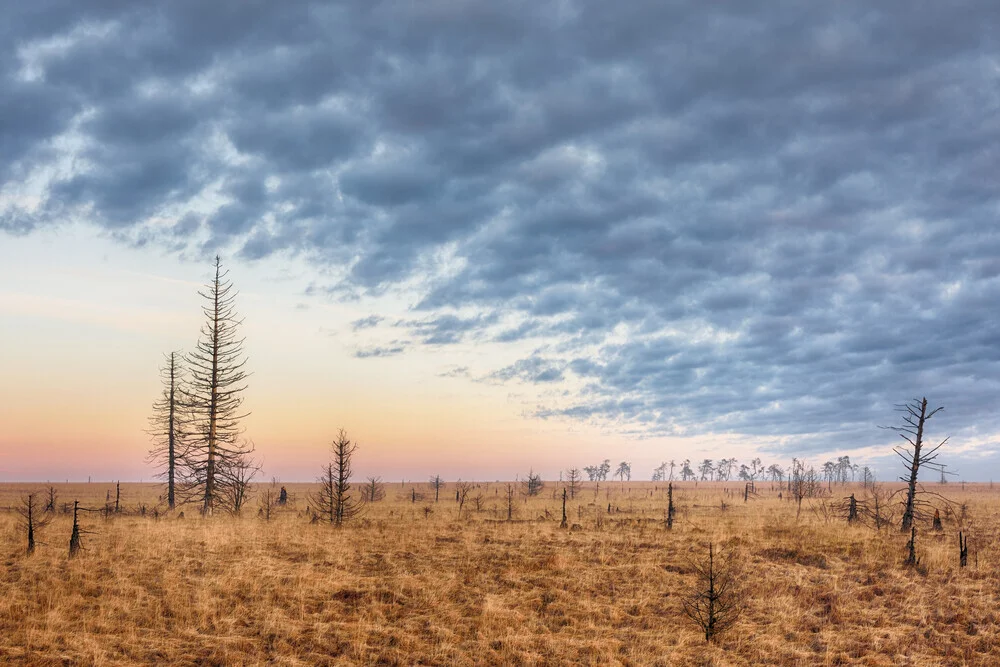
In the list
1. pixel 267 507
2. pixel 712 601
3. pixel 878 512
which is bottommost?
pixel 267 507

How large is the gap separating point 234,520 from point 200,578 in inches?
555

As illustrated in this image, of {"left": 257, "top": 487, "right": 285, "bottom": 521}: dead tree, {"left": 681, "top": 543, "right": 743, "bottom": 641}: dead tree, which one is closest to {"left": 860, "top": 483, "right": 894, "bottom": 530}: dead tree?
{"left": 681, "top": 543, "right": 743, "bottom": 641}: dead tree

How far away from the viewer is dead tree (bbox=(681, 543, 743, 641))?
14.9 meters

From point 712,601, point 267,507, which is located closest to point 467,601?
point 712,601

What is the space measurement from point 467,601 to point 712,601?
5.94 meters

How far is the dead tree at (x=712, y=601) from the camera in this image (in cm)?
1485

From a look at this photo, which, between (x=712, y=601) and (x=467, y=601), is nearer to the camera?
(x=712, y=601)

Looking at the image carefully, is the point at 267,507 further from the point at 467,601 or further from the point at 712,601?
the point at 712,601

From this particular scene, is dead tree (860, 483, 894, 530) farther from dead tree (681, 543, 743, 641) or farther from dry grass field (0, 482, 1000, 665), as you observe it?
dead tree (681, 543, 743, 641)

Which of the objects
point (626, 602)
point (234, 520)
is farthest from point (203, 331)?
point (626, 602)

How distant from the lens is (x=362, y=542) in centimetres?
2481

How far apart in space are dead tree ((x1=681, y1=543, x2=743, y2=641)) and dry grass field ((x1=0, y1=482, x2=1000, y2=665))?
31cm

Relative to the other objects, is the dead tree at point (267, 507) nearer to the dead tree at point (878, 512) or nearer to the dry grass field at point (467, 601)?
the dry grass field at point (467, 601)

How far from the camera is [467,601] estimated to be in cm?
1664
